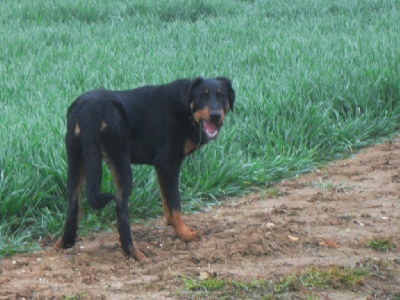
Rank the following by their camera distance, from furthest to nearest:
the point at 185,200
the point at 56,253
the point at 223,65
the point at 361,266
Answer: the point at 223,65 → the point at 185,200 → the point at 56,253 → the point at 361,266

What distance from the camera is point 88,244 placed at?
5840 mm

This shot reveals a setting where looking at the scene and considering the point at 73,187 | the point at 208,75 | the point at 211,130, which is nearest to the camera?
the point at 73,187

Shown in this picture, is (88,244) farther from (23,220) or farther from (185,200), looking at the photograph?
(185,200)

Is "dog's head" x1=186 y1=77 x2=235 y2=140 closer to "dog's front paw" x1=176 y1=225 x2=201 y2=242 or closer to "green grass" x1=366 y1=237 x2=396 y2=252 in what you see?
"dog's front paw" x1=176 y1=225 x2=201 y2=242

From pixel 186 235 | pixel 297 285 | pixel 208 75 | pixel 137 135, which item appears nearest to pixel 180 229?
pixel 186 235

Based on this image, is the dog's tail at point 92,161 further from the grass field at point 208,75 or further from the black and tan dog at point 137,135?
the grass field at point 208,75

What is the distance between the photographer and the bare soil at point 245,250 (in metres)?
4.88

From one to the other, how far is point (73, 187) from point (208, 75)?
4224 millimetres

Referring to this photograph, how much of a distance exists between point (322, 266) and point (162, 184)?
1.17 meters

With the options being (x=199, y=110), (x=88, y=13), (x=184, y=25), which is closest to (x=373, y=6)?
(x=184, y=25)

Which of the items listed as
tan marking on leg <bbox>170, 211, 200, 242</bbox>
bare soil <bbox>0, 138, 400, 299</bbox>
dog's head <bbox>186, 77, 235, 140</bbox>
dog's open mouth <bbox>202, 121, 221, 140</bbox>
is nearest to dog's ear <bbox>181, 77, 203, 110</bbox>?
dog's head <bbox>186, 77, 235, 140</bbox>

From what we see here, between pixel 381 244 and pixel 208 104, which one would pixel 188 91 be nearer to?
pixel 208 104

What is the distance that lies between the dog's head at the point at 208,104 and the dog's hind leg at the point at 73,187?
765 mm

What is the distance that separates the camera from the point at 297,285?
189 inches
